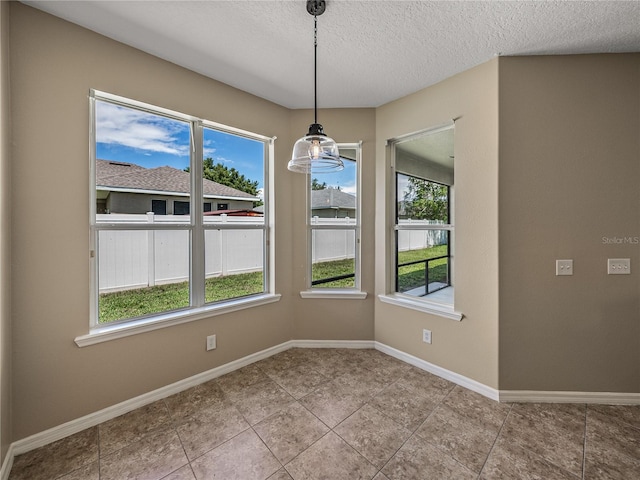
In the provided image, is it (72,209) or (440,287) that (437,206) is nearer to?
(440,287)

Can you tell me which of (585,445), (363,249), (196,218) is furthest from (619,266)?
(196,218)

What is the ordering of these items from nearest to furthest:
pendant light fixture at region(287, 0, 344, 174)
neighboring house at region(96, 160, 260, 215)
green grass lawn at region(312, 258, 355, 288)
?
pendant light fixture at region(287, 0, 344, 174) → neighboring house at region(96, 160, 260, 215) → green grass lawn at region(312, 258, 355, 288)

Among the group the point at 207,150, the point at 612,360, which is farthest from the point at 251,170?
the point at 612,360

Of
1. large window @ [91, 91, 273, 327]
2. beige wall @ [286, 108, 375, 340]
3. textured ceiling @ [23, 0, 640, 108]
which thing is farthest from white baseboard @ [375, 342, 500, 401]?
textured ceiling @ [23, 0, 640, 108]

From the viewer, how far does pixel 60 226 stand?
1821 millimetres

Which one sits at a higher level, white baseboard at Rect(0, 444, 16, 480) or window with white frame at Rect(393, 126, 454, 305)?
window with white frame at Rect(393, 126, 454, 305)

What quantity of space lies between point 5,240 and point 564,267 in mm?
3751

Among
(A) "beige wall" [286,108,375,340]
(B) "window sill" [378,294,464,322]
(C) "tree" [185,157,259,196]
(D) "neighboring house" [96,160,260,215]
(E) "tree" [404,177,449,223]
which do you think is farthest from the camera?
(A) "beige wall" [286,108,375,340]

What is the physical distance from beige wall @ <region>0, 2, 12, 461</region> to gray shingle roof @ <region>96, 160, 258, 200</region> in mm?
485

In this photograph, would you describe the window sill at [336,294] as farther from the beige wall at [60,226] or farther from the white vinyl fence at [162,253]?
the beige wall at [60,226]

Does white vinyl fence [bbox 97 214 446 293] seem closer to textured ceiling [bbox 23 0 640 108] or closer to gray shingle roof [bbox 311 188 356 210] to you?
gray shingle roof [bbox 311 188 356 210]

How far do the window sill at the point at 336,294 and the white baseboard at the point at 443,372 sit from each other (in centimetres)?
58

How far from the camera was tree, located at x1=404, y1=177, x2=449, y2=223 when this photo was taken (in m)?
2.74

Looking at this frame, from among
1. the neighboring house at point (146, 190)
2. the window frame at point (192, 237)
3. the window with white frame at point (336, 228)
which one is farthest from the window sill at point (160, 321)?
the neighboring house at point (146, 190)
